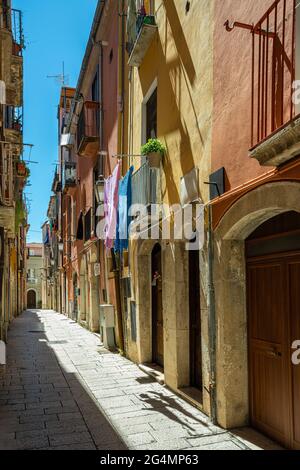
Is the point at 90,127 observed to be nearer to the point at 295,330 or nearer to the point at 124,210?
the point at 124,210

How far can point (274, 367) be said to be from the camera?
179 inches

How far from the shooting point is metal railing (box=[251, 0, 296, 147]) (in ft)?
12.6

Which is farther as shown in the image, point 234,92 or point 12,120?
point 12,120

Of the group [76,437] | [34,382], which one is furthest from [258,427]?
[34,382]

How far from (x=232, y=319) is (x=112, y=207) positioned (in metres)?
5.43

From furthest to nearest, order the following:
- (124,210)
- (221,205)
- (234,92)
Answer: (124,210) < (221,205) < (234,92)

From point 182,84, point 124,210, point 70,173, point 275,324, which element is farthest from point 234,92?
point 70,173

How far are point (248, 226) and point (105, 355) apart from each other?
6588 mm

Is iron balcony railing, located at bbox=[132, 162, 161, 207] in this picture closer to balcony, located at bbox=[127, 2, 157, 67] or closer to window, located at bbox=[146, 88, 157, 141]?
window, located at bbox=[146, 88, 157, 141]

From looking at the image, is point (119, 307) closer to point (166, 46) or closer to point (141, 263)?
point (141, 263)

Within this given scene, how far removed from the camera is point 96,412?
19.3 ft

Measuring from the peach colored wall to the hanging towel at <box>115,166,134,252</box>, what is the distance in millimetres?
3537

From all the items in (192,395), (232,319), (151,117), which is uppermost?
(151,117)

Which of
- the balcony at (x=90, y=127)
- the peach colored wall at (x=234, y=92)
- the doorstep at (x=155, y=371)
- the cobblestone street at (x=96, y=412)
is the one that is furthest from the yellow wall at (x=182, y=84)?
the balcony at (x=90, y=127)
